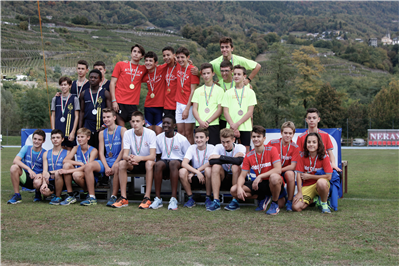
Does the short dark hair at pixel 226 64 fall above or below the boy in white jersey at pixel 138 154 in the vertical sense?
above

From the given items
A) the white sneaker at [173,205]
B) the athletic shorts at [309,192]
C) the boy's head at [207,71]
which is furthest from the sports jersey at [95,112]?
the athletic shorts at [309,192]

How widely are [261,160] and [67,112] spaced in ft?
12.4

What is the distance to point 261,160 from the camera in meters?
5.69

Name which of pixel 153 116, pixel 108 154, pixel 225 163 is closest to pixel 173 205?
pixel 225 163

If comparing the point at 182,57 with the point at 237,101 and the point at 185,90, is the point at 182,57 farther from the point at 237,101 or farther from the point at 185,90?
the point at 237,101

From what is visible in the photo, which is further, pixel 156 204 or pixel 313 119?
pixel 313 119

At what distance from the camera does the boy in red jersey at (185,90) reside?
7.04 meters

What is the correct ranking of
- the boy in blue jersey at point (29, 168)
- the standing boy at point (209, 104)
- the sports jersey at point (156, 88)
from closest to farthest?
1. the boy in blue jersey at point (29, 168)
2. the standing boy at point (209, 104)
3. the sports jersey at point (156, 88)

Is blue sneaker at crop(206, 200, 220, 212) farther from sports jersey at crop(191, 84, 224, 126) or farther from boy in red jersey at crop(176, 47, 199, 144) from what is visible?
boy in red jersey at crop(176, 47, 199, 144)

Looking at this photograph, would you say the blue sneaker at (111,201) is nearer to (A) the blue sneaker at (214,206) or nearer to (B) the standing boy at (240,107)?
(A) the blue sneaker at (214,206)

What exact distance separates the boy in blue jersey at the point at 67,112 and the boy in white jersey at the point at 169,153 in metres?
1.79

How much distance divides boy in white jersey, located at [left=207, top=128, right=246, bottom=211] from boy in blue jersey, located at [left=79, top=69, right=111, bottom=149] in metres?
2.41

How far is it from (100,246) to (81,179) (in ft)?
8.78

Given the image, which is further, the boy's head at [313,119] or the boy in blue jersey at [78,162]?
the boy in blue jersey at [78,162]
